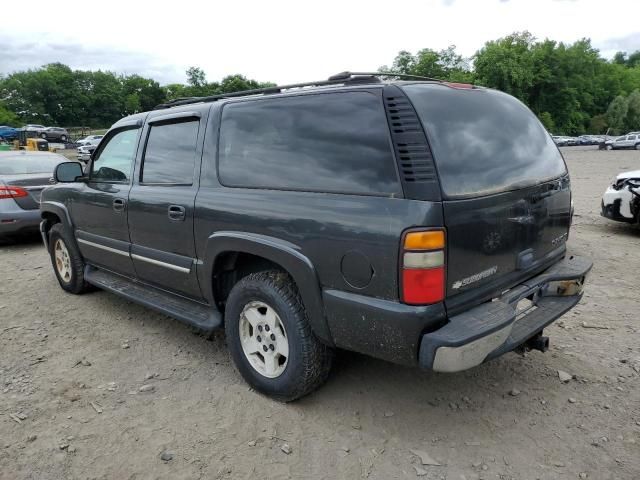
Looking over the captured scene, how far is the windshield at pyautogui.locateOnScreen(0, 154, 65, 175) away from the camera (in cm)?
750

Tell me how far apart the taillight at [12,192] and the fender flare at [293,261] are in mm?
5709

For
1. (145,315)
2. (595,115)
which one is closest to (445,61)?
(595,115)

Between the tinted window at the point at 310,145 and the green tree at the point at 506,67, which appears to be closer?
the tinted window at the point at 310,145

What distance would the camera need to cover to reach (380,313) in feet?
7.41

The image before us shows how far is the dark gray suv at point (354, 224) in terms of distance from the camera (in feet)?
7.31

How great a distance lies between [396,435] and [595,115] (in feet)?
285

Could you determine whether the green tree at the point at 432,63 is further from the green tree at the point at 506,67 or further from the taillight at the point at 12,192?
the taillight at the point at 12,192

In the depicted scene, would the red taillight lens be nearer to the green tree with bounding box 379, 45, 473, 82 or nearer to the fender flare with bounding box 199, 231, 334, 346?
the fender flare with bounding box 199, 231, 334, 346

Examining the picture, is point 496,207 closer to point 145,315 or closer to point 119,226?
point 119,226

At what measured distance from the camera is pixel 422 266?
85.6 inches

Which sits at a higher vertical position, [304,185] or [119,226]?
[304,185]

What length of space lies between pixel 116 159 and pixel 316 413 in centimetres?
278

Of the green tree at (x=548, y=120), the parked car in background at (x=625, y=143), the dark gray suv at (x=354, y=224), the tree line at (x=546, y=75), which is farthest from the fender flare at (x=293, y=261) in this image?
the green tree at (x=548, y=120)

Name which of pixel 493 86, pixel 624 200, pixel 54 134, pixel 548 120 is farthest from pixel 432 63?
pixel 624 200
